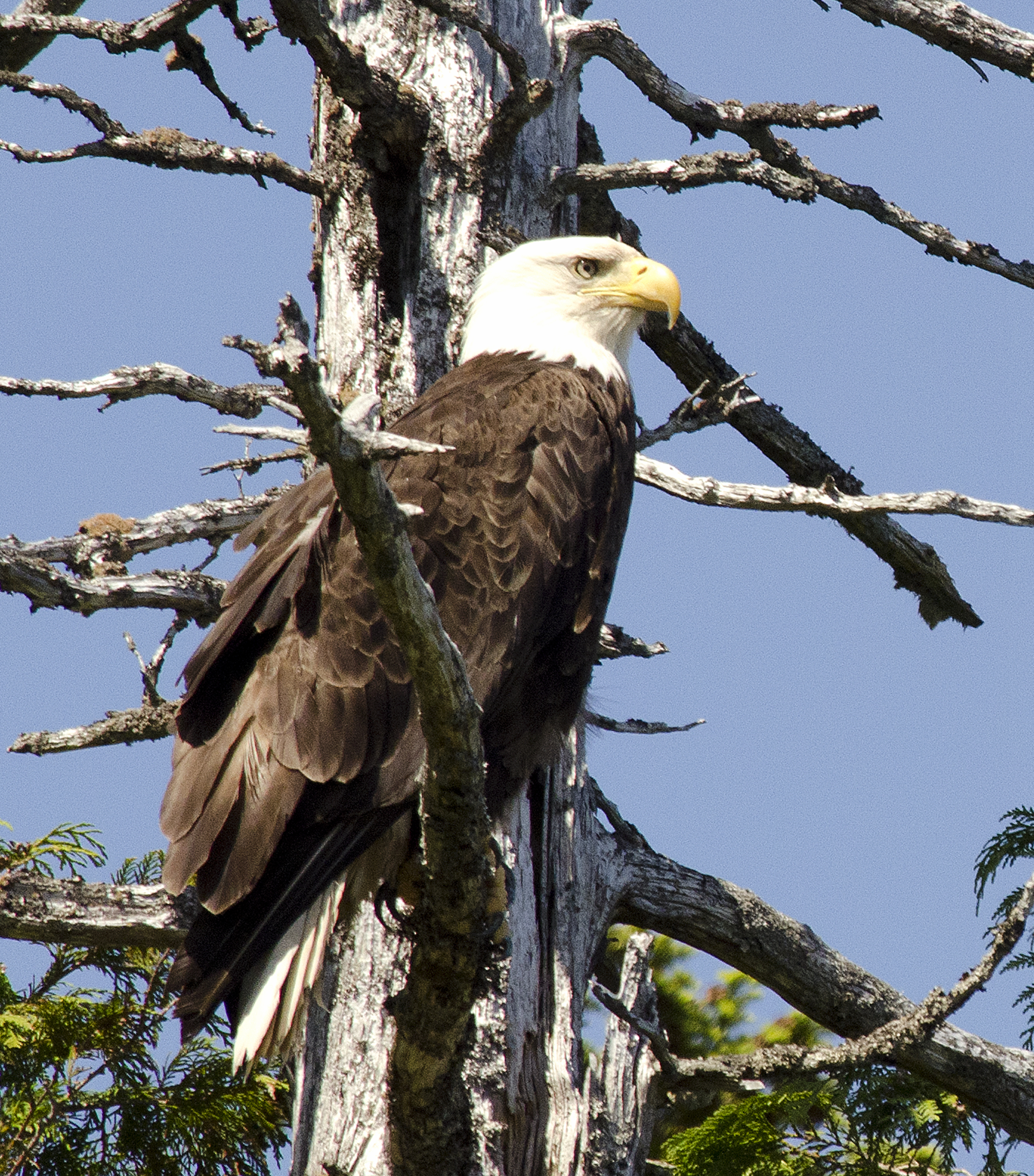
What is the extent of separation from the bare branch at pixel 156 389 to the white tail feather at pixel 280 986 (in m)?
1.85

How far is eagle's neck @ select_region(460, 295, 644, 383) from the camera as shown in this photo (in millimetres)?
4844

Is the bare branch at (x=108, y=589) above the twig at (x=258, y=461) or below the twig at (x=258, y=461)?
below

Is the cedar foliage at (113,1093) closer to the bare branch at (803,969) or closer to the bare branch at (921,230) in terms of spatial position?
the bare branch at (803,969)

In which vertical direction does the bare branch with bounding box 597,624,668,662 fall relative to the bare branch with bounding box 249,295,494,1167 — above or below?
above

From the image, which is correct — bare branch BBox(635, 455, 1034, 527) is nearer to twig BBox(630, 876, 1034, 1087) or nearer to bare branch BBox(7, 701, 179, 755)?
twig BBox(630, 876, 1034, 1087)

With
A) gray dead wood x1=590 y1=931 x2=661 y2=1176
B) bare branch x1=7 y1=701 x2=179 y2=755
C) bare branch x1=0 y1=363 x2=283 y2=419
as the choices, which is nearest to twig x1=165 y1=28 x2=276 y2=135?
bare branch x1=0 y1=363 x2=283 y2=419

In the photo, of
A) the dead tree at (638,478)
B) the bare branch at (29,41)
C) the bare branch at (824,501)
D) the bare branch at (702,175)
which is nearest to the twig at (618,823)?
the dead tree at (638,478)

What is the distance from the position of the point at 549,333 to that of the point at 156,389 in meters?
1.32

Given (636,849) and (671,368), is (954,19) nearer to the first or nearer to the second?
(671,368)

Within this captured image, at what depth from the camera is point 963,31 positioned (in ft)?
16.0

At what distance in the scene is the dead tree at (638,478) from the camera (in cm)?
419

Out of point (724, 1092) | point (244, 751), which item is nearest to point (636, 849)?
point (724, 1092)

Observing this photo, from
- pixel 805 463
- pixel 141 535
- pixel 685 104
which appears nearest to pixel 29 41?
pixel 141 535

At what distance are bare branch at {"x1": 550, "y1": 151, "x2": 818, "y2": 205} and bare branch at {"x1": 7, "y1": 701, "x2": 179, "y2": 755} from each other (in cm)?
231
